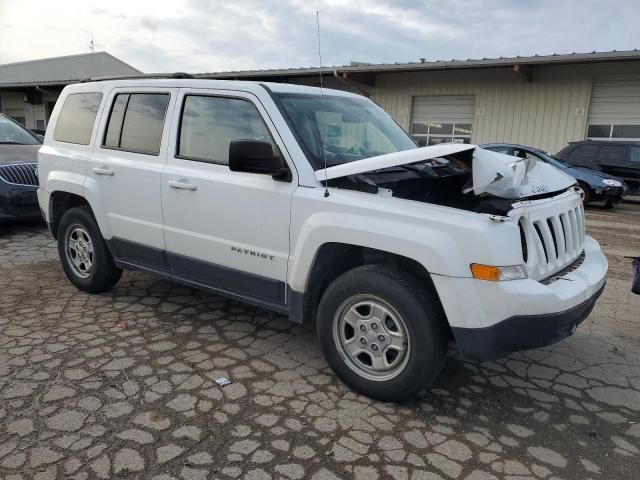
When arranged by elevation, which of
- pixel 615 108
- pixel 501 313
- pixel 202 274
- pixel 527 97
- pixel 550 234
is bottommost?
pixel 202 274

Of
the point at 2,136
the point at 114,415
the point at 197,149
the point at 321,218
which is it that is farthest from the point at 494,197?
the point at 2,136

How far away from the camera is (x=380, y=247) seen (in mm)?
2936

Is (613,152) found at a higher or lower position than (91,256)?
higher

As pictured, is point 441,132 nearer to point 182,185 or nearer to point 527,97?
point 527,97

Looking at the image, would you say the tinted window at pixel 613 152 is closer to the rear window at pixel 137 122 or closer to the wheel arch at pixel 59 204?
the rear window at pixel 137 122

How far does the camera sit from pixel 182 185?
3787 mm

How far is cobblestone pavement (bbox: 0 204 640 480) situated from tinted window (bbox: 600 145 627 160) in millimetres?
10881

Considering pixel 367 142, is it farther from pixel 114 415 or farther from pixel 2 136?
pixel 2 136

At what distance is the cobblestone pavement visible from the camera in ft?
8.43

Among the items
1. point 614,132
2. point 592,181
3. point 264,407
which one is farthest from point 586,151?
A: point 264,407

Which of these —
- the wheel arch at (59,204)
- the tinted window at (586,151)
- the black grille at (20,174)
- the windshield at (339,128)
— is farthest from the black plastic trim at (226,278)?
the tinted window at (586,151)

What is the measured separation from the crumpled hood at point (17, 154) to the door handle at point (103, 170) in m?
3.97

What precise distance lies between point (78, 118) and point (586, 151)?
13135mm

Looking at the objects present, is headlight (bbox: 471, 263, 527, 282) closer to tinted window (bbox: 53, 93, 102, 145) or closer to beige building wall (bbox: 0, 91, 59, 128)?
tinted window (bbox: 53, 93, 102, 145)
